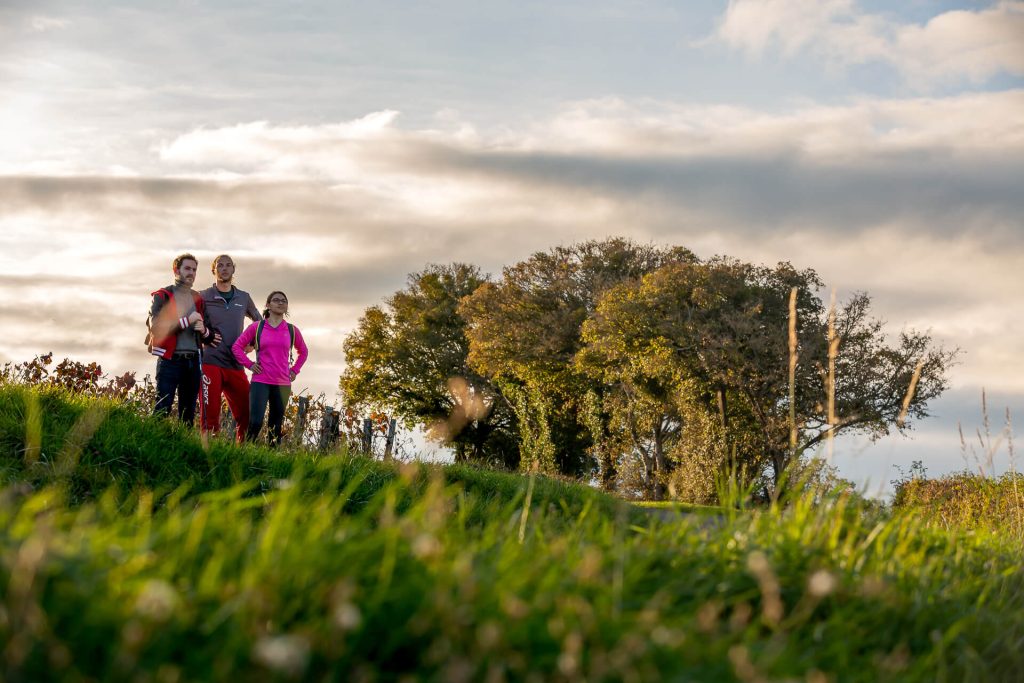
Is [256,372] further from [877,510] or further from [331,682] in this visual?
[331,682]

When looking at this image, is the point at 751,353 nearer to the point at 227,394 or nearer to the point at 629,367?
the point at 629,367

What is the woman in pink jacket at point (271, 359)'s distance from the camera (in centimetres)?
1330

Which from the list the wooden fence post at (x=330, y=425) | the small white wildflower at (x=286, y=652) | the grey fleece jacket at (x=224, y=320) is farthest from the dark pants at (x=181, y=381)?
the small white wildflower at (x=286, y=652)

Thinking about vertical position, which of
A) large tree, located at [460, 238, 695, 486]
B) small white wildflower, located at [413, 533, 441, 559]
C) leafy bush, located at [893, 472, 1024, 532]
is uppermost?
large tree, located at [460, 238, 695, 486]

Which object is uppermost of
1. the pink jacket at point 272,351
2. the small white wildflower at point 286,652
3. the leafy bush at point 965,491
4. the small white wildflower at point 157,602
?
the pink jacket at point 272,351

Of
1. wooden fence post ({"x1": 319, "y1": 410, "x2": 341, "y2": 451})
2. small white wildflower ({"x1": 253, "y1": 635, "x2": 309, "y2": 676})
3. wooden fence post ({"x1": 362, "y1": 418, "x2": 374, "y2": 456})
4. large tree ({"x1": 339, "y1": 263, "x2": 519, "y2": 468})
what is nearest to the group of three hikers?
wooden fence post ({"x1": 319, "y1": 410, "x2": 341, "y2": 451})

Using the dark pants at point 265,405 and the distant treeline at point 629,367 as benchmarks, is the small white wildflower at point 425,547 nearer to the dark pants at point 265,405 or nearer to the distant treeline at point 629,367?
the dark pants at point 265,405

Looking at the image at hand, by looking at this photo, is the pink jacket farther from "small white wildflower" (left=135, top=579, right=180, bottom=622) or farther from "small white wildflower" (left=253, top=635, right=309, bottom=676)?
"small white wildflower" (left=253, top=635, right=309, bottom=676)

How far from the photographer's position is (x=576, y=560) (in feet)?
12.8

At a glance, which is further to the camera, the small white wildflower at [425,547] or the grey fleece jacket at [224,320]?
the grey fleece jacket at [224,320]

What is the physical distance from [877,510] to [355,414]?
16.8 m

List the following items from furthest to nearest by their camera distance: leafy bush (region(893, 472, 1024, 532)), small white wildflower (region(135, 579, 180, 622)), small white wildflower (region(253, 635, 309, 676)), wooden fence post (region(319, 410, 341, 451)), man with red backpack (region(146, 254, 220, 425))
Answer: wooden fence post (region(319, 410, 341, 451))
leafy bush (region(893, 472, 1024, 532))
man with red backpack (region(146, 254, 220, 425))
small white wildflower (region(135, 579, 180, 622))
small white wildflower (region(253, 635, 309, 676))

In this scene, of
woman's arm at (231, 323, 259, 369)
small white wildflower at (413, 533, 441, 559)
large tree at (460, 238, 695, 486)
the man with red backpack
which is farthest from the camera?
large tree at (460, 238, 695, 486)

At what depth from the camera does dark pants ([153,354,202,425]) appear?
12.8 m
